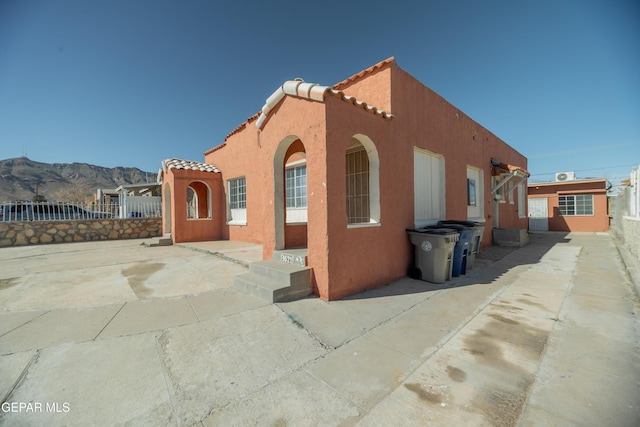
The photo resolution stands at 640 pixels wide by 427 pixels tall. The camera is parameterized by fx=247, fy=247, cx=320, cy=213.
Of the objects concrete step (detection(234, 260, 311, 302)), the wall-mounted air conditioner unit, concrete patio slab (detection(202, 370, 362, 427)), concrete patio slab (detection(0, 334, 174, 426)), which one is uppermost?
the wall-mounted air conditioner unit

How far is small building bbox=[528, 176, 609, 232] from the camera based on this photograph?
1739cm

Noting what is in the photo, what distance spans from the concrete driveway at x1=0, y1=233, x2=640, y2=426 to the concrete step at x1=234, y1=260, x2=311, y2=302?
7.6 inches

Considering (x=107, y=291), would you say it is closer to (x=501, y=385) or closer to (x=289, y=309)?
(x=289, y=309)

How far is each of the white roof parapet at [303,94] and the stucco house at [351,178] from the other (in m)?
0.02

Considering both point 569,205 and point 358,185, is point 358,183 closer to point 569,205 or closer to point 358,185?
point 358,185

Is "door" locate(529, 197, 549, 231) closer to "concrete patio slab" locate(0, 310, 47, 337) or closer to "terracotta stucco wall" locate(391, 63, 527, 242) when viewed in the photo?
"terracotta stucco wall" locate(391, 63, 527, 242)

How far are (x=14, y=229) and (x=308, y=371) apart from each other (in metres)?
14.6

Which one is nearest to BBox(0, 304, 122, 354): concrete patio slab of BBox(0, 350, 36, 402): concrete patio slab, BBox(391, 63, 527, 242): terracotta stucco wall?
BBox(0, 350, 36, 402): concrete patio slab

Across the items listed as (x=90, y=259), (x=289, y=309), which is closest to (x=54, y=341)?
(x=289, y=309)

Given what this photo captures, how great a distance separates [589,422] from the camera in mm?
1883

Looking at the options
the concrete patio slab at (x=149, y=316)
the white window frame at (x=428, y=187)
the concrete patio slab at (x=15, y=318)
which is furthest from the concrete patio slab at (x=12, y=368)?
the white window frame at (x=428, y=187)

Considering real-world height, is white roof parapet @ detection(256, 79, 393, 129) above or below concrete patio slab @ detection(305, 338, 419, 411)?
above

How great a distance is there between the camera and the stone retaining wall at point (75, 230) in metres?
10.2

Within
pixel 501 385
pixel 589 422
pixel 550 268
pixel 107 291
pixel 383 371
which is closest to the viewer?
pixel 589 422
